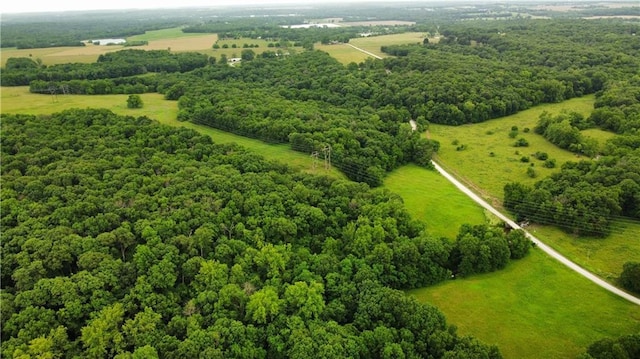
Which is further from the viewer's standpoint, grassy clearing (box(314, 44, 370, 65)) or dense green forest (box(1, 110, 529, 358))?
grassy clearing (box(314, 44, 370, 65))

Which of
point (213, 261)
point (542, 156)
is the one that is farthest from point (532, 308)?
point (542, 156)

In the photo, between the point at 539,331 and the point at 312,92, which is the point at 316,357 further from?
the point at 312,92

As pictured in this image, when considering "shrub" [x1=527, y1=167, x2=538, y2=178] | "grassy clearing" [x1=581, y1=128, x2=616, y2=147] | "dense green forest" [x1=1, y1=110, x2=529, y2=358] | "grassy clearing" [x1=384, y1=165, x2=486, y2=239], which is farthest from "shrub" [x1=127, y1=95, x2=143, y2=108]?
"grassy clearing" [x1=581, y1=128, x2=616, y2=147]

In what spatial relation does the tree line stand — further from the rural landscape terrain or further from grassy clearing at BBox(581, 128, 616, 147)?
grassy clearing at BBox(581, 128, 616, 147)

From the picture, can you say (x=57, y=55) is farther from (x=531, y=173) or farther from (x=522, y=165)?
(x=531, y=173)

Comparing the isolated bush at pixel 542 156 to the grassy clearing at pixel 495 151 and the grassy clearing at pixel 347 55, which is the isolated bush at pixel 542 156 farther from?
the grassy clearing at pixel 347 55

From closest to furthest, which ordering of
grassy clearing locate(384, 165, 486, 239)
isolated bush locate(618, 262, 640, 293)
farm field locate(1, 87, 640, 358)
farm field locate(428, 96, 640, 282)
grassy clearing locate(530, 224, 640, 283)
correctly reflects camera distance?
farm field locate(1, 87, 640, 358), isolated bush locate(618, 262, 640, 293), grassy clearing locate(530, 224, 640, 283), farm field locate(428, 96, 640, 282), grassy clearing locate(384, 165, 486, 239)

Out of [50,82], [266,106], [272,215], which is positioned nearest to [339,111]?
[266,106]
